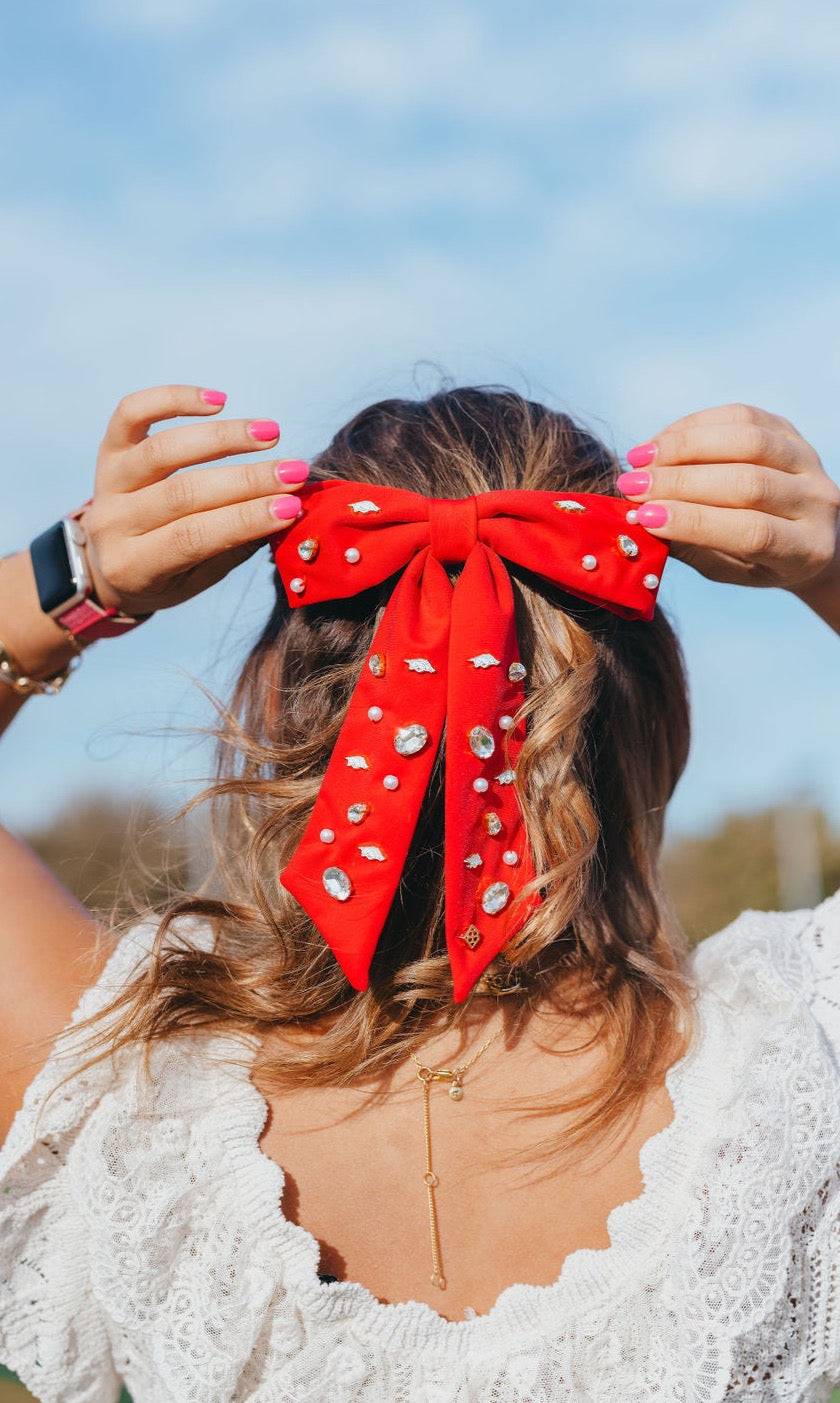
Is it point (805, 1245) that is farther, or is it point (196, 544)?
point (196, 544)

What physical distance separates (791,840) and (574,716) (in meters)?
13.0

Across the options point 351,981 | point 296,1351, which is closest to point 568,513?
point 351,981

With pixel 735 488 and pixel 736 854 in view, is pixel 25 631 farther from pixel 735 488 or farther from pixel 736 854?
pixel 736 854

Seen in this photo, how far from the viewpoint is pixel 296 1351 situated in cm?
129

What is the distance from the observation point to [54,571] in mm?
1653

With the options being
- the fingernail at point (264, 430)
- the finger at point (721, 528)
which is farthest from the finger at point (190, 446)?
the finger at point (721, 528)

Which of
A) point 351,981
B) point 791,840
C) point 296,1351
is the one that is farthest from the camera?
point 791,840

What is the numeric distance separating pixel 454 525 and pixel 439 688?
0.63 ft

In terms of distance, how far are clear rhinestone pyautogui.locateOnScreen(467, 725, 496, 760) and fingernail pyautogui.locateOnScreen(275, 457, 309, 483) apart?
35cm

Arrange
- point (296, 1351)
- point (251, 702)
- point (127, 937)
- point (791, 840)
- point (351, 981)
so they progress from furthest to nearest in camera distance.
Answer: point (791, 840) < point (251, 702) < point (127, 937) < point (351, 981) < point (296, 1351)

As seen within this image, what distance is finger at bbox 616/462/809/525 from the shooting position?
1374 millimetres

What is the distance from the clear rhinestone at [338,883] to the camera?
4.58ft

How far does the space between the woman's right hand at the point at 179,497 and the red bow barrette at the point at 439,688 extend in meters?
0.07

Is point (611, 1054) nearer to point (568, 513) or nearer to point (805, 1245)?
point (805, 1245)
